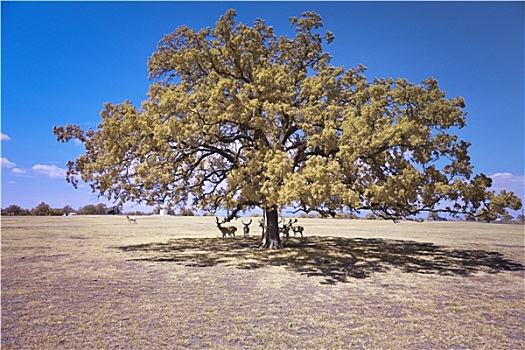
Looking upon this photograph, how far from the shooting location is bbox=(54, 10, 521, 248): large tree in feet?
38.8

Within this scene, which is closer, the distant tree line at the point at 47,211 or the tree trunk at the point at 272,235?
the tree trunk at the point at 272,235

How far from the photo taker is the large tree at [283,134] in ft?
38.8

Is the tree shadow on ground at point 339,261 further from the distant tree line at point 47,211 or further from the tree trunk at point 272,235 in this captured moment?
the distant tree line at point 47,211

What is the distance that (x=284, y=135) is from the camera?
1642 cm

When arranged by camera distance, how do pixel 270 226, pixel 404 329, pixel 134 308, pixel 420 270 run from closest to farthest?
pixel 404 329 → pixel 134 308 → pixel 420 270 → pixel 270 226

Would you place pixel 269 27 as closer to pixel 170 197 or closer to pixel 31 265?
pixel 170 197

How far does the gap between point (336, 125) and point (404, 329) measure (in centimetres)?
841

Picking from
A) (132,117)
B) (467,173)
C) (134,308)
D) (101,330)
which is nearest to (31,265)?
(132,117)

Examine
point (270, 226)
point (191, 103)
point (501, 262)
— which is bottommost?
point (501, 262)

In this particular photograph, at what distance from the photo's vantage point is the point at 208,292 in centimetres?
866

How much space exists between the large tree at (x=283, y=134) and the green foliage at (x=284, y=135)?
0.05m

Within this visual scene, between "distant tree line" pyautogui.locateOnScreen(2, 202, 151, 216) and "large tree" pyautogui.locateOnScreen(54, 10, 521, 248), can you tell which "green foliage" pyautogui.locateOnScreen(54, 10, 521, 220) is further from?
"distant tree line" pyautogui.locateOnScreen(2, 202, 151, 216)

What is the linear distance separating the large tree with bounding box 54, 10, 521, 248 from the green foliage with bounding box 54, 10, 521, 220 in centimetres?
5

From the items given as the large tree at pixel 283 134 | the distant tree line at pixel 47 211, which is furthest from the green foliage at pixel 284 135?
the distant tree line at pixel 47 211
